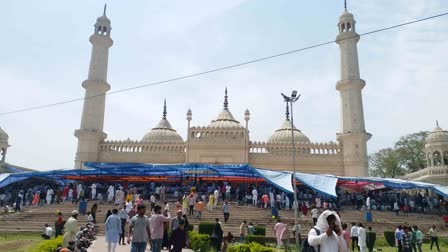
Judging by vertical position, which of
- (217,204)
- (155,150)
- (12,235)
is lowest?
(12,235)

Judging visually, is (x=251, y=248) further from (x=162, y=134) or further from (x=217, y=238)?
(x=162, y=134)

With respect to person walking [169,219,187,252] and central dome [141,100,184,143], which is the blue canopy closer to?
person walking [169,219,187,252]

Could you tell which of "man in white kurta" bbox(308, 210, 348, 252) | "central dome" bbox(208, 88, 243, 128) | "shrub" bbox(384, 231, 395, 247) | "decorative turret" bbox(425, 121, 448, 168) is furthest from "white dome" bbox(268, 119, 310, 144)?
"man in white kurta" bbox(308, 210, 348, 252)

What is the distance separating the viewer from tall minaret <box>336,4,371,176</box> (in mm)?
31258

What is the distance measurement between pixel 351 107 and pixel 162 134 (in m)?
18.5

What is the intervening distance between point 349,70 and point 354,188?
12054 mm

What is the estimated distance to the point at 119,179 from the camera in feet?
81.5

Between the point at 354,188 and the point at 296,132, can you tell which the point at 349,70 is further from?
the point at 354,188

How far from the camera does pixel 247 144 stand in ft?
107

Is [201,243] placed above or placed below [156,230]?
below

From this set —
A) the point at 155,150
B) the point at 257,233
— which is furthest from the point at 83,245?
the point at 155,150

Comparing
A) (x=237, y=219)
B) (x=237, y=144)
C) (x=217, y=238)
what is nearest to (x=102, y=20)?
(x=237, y=144)

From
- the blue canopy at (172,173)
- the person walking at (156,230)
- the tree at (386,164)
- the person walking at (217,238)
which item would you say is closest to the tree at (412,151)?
the tree at (386,164)

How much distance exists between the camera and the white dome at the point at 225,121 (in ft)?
119
